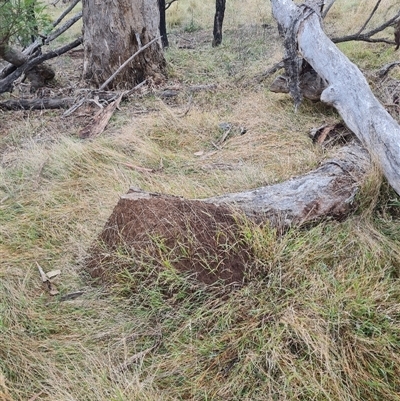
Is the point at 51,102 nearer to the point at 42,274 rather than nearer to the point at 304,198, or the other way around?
the point at 42,274

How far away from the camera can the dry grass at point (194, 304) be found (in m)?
1.83

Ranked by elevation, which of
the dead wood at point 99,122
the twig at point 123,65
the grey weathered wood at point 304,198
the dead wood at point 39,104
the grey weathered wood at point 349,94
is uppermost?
the grey weathered wood at point 349,94

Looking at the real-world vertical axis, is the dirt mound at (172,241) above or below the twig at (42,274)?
above

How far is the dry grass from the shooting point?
183cm

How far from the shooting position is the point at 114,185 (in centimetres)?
335

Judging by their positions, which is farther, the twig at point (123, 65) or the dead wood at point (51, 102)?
the twig at point (123, 65)

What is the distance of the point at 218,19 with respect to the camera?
8.20 metres

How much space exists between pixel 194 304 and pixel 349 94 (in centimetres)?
224

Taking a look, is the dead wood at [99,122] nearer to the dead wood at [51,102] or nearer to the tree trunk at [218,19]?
the dead wood at [51,102]

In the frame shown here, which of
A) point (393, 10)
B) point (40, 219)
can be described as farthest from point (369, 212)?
point (393, 10)

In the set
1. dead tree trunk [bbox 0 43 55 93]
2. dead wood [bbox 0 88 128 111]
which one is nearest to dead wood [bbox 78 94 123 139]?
dead wood [bbox 0 88 128 111]

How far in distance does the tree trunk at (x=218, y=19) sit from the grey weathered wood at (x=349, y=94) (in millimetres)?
3342

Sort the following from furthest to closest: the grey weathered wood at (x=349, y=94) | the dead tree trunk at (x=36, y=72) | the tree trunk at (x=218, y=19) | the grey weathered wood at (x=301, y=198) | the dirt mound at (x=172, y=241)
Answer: the tree trunk at (x=218, y=19) < the dead tree trunk at (x=36, y=72) < the grey weathered wood at (x=349, y=94) < the grey weathered wood at (x=301, y=198) < the dirt mound at (x=172, y=241)

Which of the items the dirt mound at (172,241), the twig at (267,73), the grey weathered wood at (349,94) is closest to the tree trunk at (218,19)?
the twig at (267,73)
